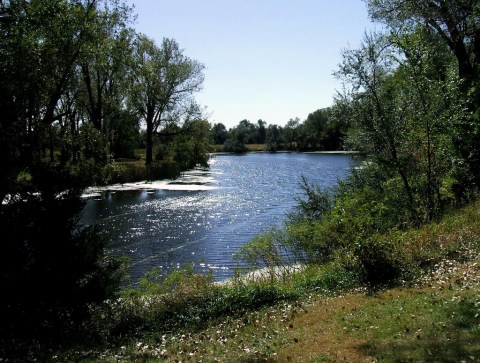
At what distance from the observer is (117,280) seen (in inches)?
Result: 390

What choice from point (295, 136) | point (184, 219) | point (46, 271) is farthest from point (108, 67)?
point (295, 136)

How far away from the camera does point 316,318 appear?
8555mm

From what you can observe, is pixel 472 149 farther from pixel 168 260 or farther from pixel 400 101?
pixel 168 260

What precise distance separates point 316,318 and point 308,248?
755 centimetres

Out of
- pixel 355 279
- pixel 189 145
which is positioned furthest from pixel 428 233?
pixel 189 145

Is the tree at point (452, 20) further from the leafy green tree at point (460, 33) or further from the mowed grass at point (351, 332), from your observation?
the mowed grass at point (351, 332)

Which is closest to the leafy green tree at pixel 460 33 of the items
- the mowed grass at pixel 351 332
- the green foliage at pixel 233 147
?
the mowed grass at pixel 351 332

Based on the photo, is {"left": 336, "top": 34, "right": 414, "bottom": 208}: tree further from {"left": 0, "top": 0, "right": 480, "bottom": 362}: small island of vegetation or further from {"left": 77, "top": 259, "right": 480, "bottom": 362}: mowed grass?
{"left": 77, "top": 259, "right": 480, "bottom": 362}: mowed grass

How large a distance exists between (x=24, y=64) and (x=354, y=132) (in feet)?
42.1

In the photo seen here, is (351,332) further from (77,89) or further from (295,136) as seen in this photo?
(295,136)

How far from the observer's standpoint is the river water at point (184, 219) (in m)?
20.0

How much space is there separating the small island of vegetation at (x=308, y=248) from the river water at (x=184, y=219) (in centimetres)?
222

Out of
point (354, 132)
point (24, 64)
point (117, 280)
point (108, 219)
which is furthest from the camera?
point (108, 219)

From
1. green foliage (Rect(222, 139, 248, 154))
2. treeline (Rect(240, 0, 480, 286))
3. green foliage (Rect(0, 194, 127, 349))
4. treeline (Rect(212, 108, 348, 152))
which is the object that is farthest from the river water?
green foliage (Rect(222, 139, 248, 154))
